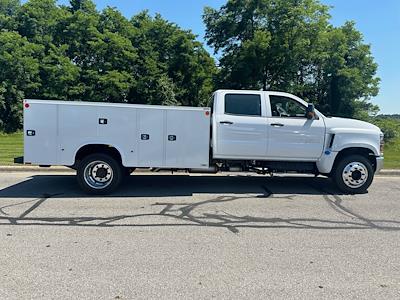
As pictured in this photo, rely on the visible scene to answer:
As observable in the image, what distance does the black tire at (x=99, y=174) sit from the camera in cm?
785

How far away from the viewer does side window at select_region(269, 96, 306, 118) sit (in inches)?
332

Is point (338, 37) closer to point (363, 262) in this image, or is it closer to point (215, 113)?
point (215, 113)

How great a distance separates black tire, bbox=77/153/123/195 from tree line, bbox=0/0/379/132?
23476 millimetres

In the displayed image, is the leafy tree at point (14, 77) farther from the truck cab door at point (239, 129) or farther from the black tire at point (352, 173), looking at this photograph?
the black tire at point (352, 173)

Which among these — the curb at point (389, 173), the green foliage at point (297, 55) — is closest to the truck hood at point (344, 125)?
the curb at point (389, 173)

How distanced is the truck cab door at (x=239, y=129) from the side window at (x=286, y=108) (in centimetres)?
25

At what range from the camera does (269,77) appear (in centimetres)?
3116

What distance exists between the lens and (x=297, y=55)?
29781 mm

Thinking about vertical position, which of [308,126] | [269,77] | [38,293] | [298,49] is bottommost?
[38,293]

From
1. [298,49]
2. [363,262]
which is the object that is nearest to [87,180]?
[363,262]

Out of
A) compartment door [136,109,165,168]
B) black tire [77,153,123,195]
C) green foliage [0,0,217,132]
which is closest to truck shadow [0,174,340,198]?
black tire [77,153,123,195]

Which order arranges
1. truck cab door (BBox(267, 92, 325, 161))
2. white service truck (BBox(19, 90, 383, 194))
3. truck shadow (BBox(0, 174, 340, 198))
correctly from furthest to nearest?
truck cab door (BBox(267, 92, 325, 161)) → truck shadow (BBox(0, 174, 340, 198)) → white service truck (BBox(19, 90, 383, 194))

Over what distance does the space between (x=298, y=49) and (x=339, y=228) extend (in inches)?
1014

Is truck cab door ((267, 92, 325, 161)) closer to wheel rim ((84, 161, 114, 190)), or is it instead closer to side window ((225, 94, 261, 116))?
side window ((225, 94, 261, 116))
